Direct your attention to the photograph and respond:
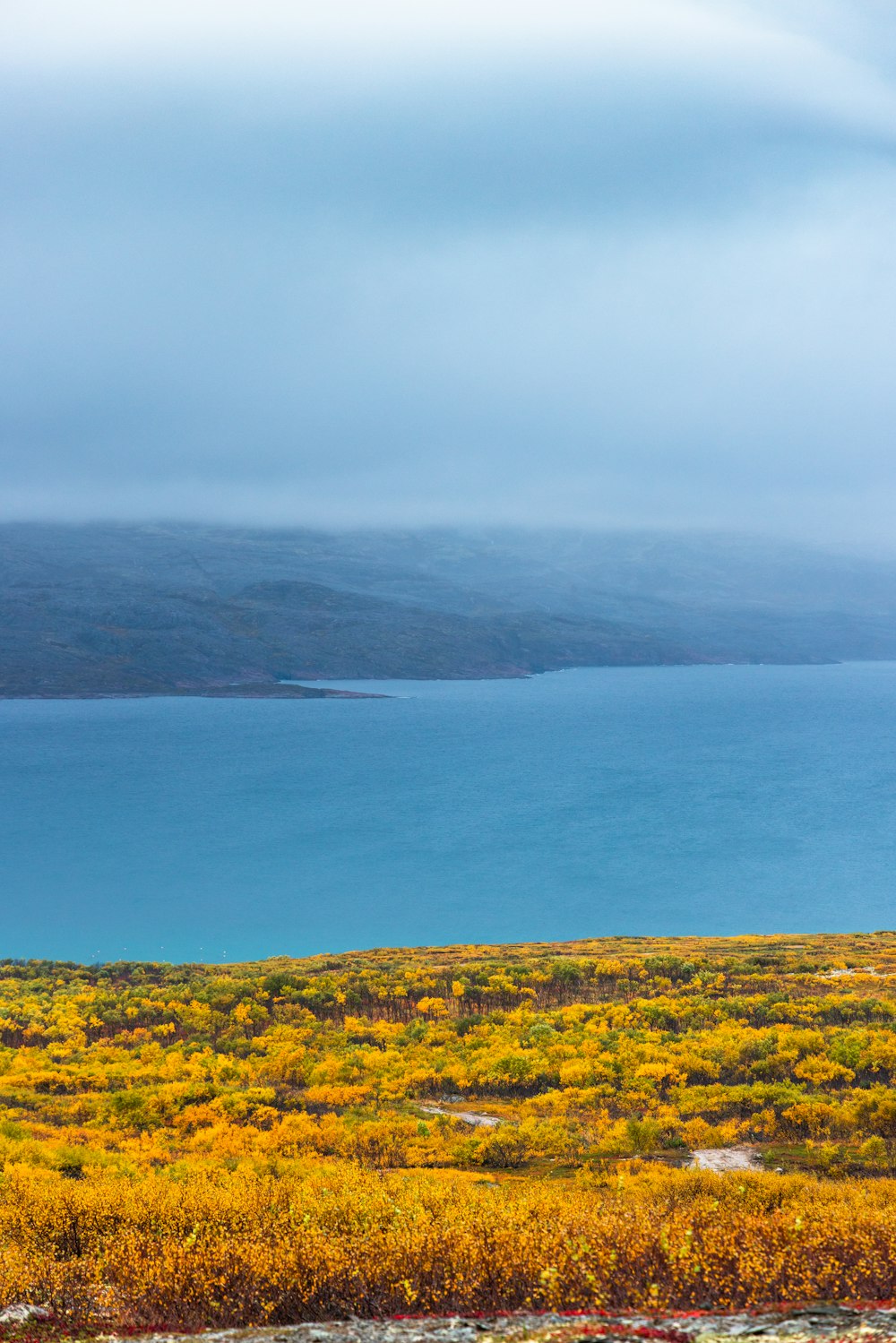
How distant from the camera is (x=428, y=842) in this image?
108438 millimetres

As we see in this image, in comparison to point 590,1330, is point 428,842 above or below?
below

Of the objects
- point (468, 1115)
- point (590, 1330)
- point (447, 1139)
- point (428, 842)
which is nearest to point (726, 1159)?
point (447, 1139)

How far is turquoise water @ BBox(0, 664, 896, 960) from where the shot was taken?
8094cm

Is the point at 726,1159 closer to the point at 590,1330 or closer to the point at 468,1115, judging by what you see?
the point at 468,1115

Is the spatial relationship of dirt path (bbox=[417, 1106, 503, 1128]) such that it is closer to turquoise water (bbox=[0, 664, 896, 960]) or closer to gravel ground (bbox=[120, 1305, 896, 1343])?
gravel ground (bbox=[120, 1305, 896, 1343])

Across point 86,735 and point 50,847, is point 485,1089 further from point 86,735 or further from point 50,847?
point 86,735

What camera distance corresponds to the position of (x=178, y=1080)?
22984mm

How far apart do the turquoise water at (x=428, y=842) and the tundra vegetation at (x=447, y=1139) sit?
138 ft

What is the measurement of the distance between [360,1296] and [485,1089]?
45.5 feet

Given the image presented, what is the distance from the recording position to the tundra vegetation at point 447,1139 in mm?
9273

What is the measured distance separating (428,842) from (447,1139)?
9132 centimetres

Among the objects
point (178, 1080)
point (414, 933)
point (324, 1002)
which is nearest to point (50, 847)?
point (414, 933)

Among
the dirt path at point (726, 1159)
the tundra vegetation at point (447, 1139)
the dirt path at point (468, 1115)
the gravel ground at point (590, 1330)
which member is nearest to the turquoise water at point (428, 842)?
the tundra vegetation at point (447, 1139)

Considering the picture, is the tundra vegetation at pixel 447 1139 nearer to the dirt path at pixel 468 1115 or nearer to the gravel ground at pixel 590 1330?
the dirt path at pixel 468 1115
